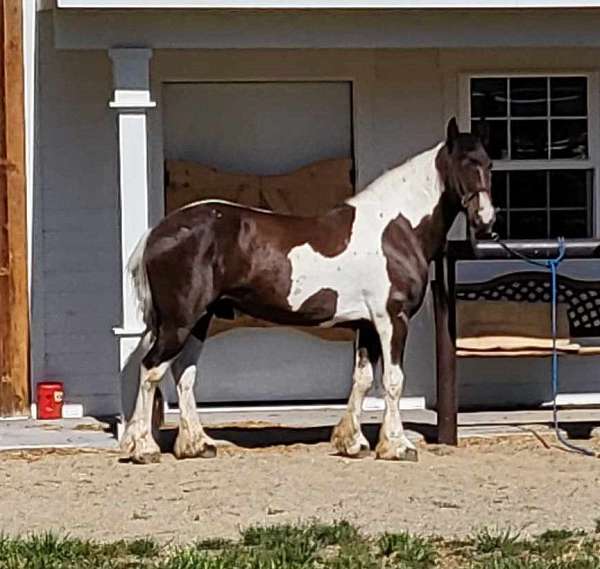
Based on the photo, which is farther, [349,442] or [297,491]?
[349,442]

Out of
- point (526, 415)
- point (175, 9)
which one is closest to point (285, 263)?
point (175, 9)

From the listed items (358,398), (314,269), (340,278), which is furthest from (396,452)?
(314,269)

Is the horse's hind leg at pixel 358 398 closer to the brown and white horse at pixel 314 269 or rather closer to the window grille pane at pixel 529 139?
the brown and white horse at pixel 314 269

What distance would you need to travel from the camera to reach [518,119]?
12.5 meters

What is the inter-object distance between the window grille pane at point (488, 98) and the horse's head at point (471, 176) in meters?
2.23

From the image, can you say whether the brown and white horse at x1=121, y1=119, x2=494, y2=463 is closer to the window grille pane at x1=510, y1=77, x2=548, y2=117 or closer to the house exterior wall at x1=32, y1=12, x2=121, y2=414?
the house exterior wall at x1=32, y1=12, x2=121, y2=414

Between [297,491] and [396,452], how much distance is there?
1.23 m

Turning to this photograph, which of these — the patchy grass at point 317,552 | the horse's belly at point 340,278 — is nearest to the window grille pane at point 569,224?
the horse's belly at point 340,278

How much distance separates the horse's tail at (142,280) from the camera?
10.2 meters

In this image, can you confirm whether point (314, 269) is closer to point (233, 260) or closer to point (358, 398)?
point (233, 260)

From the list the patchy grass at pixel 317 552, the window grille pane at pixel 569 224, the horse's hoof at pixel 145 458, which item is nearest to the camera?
the patchy grass at pixel 317 552

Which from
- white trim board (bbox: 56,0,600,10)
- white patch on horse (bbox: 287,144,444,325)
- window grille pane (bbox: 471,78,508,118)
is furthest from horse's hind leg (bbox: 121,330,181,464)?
window grille pane (bbox: 471,78,508,118)

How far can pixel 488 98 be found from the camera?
12.5 meters

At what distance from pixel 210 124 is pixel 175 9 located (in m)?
1.77
